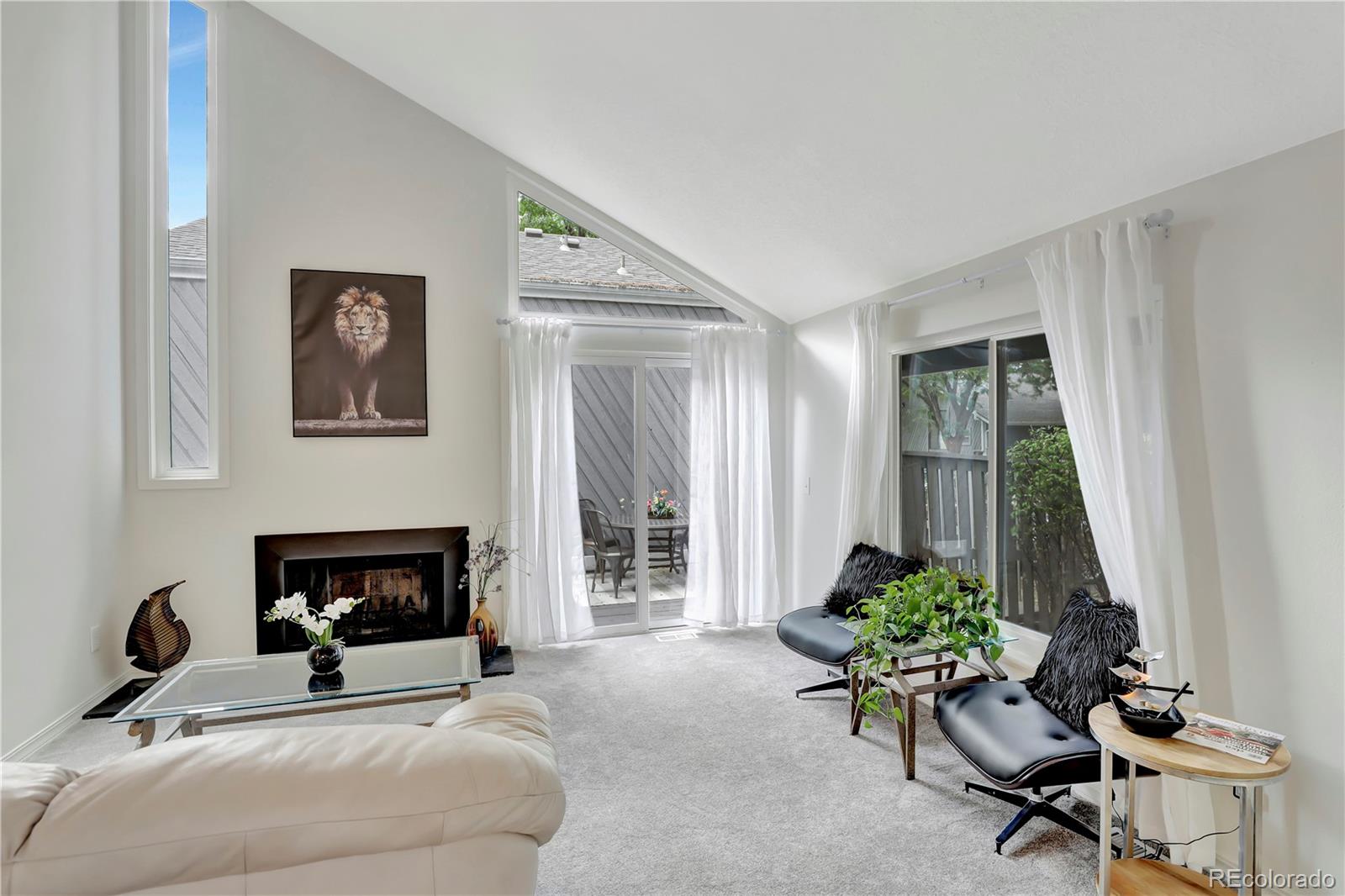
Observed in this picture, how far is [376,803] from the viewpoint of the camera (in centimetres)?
97

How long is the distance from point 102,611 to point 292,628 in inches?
37.6

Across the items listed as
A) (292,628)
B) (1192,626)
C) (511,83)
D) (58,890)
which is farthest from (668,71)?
(292,628)

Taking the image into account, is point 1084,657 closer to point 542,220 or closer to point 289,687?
point 289,687

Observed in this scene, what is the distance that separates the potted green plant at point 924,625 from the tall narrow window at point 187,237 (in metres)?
3.99

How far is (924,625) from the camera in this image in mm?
2840

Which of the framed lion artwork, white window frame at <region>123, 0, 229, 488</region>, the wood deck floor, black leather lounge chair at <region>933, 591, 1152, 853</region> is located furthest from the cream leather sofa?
the wood deck floor

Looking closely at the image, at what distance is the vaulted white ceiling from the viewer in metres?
1.90

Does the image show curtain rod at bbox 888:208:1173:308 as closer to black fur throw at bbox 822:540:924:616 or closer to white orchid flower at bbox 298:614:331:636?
black fur throw at bbox 822:540:924:616

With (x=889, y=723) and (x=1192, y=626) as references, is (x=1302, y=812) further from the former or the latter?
(x=889, y=723)

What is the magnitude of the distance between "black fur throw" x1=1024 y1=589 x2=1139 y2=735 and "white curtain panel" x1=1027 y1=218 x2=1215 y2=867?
0.09 meters

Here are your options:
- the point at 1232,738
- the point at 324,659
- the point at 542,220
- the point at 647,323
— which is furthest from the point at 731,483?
the point at 1232,738

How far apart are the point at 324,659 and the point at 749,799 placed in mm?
1821

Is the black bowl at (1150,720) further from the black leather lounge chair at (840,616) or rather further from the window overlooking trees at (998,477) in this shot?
the black leather lounge chair at (840,616)

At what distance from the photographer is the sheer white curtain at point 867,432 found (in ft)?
12.7
